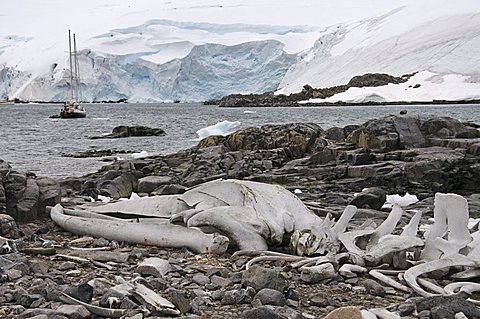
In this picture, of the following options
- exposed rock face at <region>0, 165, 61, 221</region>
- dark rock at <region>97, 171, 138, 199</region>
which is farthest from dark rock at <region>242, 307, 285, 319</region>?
dark rock at <region>97, 171, 138, 199</region>

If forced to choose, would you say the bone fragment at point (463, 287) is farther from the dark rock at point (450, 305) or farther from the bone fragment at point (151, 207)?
the bone fragment at point (151, 207)

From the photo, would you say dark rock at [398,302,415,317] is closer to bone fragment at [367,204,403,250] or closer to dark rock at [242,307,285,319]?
dark rock at [242,307,285,319]

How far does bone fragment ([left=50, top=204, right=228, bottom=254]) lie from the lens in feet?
15.8

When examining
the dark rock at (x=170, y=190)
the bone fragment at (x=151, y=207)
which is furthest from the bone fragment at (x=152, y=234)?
the dark rock at (x=170, y=190)

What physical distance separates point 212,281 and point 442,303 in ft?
4.57

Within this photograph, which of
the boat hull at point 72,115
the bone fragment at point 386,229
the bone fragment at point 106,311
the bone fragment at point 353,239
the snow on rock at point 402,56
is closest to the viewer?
the bone fragment at point 106,311

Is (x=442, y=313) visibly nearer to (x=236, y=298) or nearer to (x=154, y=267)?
(x=236, y=298)

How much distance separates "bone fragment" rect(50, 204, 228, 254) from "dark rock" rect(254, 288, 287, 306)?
4.20 feet

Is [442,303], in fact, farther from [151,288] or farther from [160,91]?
[160,91]

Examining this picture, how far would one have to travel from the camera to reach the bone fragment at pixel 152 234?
4.82 m

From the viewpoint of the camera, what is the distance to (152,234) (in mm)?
5047

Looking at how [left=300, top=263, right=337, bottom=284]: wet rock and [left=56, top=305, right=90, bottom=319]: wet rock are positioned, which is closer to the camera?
[left=56, top=305, right=90, bottom=319]: wet rock

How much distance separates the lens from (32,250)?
4.64m

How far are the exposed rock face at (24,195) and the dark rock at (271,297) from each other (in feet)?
11.3
